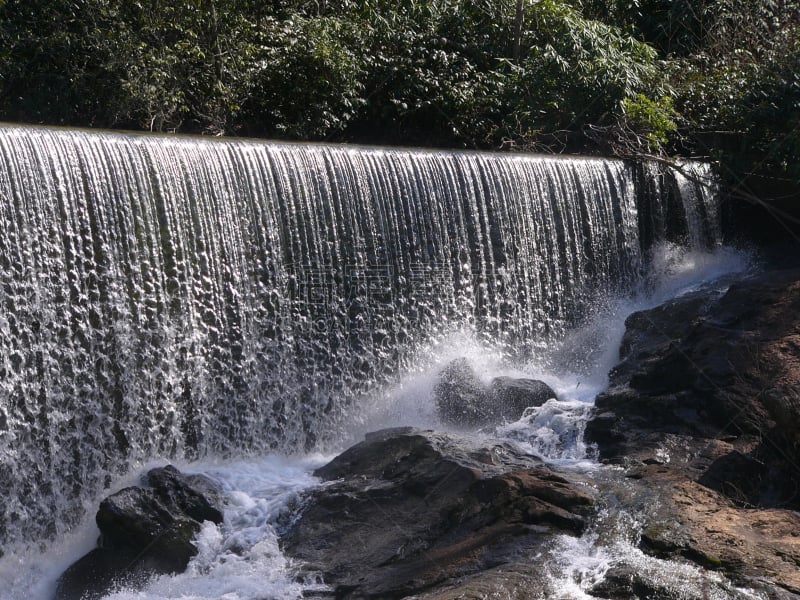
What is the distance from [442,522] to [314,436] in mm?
2720

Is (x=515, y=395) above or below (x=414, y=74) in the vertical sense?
below

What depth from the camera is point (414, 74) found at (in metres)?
13.9

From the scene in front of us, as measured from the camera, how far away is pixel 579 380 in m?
10.2

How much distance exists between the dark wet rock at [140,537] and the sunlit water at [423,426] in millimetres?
121

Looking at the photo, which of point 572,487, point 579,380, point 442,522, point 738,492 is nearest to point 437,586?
point 442,522

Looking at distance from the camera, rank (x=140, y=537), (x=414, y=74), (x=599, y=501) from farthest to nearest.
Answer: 1. (x=414, y=74)
2. (x=140, y=537)
3. (x=599, y=501)

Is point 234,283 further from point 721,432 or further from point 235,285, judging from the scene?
point 721,432

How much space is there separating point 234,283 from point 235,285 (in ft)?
0.07

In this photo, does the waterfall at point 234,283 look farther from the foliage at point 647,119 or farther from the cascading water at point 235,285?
the foliage at point 647,119

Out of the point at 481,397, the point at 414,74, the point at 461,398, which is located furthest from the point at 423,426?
the point at 414,74

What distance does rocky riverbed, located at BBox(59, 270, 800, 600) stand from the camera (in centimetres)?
566

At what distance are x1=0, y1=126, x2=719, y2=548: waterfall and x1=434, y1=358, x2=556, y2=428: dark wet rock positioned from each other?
680 mm

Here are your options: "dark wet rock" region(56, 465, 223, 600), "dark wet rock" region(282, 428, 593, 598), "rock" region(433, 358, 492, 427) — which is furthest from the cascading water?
"dark wet rock" region(282, 428, 593, 598)

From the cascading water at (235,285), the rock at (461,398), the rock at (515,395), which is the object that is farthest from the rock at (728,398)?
the cascading water at (235,285)
